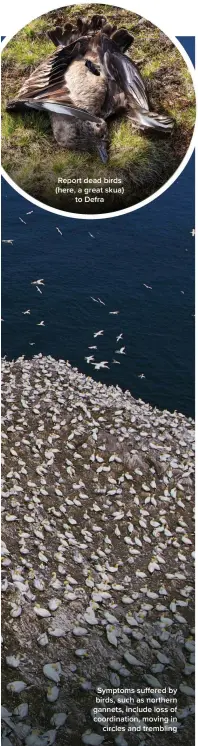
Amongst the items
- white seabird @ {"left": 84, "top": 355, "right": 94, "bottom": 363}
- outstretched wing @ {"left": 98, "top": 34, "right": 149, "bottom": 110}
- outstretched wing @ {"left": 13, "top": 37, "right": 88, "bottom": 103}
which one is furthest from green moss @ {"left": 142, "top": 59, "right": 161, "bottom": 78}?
white seabird @ {"left": 84, "top": 355, "right": 94, "bottom": 363}

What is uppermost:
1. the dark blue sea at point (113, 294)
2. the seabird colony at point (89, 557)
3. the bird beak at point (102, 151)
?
the bird beak at point (102, 151)

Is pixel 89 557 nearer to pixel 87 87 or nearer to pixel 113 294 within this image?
pixel 113 294

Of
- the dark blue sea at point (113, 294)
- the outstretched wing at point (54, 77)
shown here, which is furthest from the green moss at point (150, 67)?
the dark blue sea at point (113, 294)

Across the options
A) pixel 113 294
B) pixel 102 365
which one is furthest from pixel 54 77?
pixel 102 365

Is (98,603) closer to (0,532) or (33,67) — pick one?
(0,532)

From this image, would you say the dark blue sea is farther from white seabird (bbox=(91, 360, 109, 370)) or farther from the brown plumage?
the brown plumage

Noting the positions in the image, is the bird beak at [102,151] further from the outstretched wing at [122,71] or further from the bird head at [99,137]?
A: the outstretched wing at [122,71]
